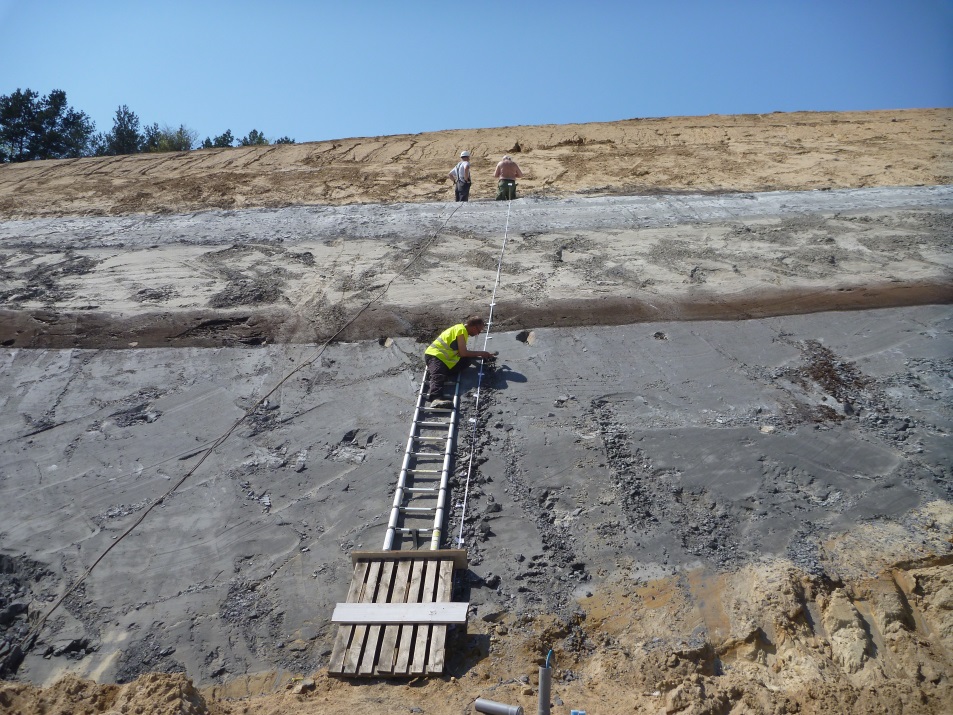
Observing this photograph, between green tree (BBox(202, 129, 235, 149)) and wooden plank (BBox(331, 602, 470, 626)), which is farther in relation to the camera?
green tree (BBox(202, 129, 235, 149))

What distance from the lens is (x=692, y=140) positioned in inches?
738

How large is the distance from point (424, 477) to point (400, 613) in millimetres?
2062

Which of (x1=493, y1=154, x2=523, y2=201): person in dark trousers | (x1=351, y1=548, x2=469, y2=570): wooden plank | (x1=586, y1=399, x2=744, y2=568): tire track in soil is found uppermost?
(x1=493, y1=154, x2=523, y2=201): person in dark trousers

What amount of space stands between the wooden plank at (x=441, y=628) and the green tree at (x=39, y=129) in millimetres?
29546

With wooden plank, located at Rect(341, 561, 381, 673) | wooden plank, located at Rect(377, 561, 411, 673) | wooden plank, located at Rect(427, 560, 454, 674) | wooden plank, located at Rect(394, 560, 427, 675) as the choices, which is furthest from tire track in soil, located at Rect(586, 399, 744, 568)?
wooden plank, located at Rect(341, 561, 381, 673)

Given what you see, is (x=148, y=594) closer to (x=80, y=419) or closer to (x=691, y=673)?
(x=80, y=419)

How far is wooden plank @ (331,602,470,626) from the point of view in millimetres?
6188

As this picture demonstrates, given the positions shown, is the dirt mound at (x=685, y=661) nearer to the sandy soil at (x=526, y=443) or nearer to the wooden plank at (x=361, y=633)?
the sandy soil at (x=526, y=443)

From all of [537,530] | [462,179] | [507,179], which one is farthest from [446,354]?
[462,179]

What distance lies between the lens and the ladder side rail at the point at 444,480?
283 inches

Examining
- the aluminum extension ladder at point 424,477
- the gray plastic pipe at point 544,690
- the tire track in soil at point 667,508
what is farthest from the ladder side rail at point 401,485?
the gray plastic pipe at point 544,690

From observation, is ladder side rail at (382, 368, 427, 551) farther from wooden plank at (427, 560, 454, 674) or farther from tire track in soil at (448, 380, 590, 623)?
wooden plank at (427, 560, 454, 674)

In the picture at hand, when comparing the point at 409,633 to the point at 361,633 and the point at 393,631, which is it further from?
the point at 361,633

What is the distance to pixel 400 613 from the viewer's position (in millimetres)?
6289
